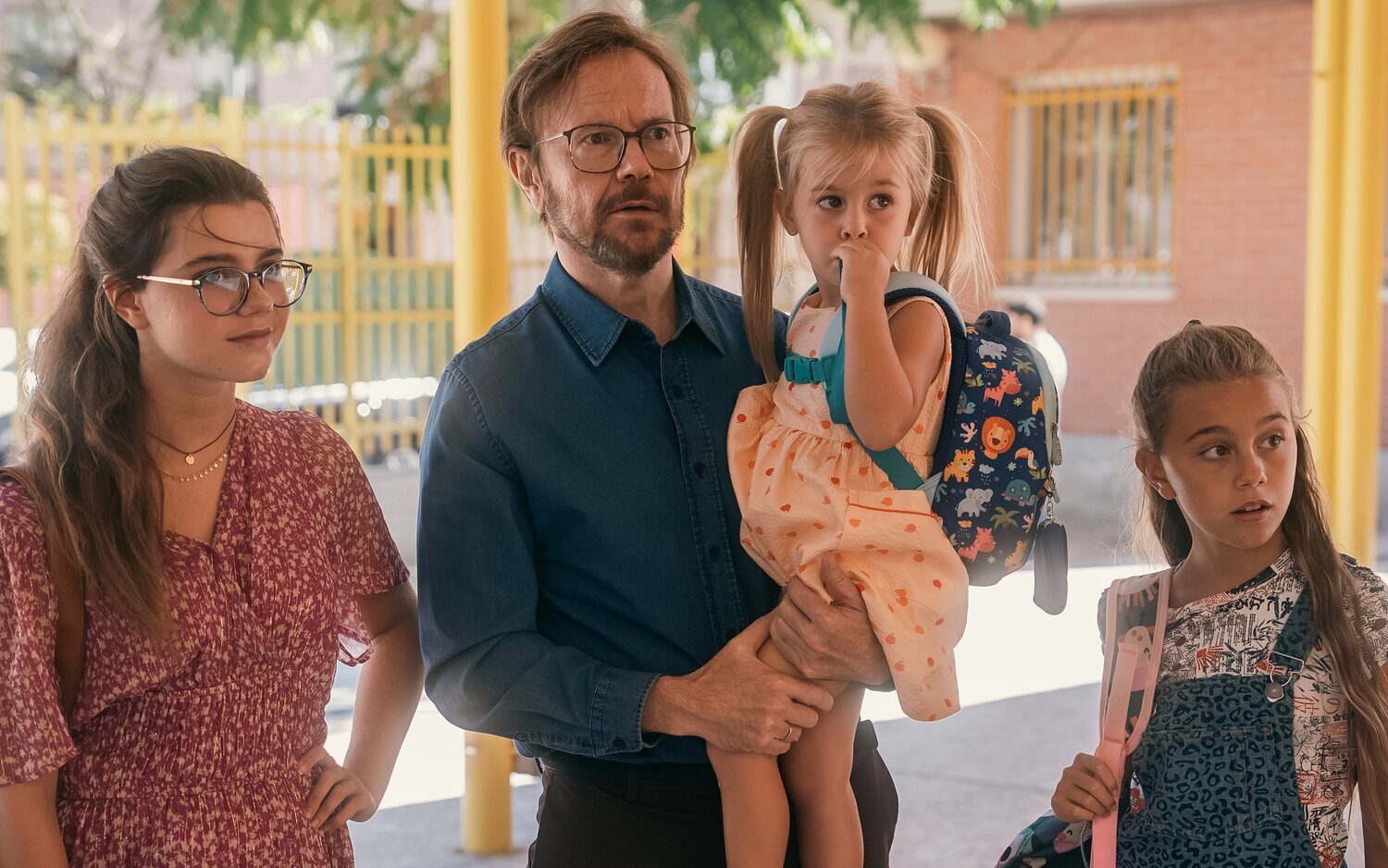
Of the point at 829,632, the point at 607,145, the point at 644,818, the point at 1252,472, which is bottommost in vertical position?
the point at 644,818

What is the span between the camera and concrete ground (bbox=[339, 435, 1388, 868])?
14.5 ft

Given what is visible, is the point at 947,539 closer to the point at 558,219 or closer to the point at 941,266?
the point at 941,266

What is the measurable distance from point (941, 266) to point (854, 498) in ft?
1.56

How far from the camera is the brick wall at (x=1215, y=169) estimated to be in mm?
11789

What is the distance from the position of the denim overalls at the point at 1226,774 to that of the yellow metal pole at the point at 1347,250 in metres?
3.76

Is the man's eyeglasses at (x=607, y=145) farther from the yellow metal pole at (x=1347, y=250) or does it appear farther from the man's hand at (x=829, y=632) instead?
the yellow metal pole at (x=1347, y=250)

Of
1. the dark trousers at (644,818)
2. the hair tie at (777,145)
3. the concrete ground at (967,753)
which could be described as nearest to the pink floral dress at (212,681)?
the dark trousers at (644,818)

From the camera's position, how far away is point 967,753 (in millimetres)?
5223

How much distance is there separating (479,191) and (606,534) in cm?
226

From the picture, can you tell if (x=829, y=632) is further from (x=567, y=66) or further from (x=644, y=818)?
(x=567, y=66)

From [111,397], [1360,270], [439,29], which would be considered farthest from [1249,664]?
A: [439,29]

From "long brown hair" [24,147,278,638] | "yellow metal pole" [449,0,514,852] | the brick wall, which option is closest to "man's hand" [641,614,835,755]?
"long brown hair" [24,147,278,638]

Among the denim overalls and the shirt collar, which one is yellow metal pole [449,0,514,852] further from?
the denim overalls

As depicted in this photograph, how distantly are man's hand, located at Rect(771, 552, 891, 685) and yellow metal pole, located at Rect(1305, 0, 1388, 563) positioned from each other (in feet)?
13.6
